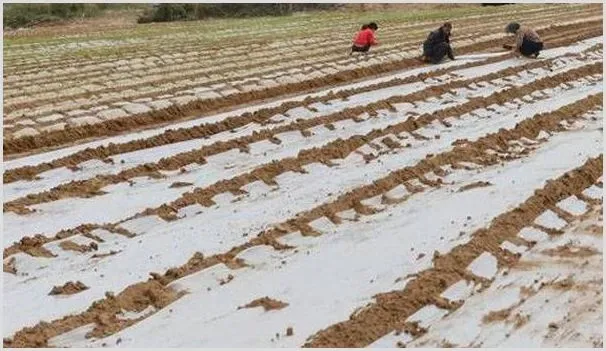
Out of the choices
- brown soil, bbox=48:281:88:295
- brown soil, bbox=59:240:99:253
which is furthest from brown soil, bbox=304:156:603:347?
brown soil, bbox=59:240:99:253

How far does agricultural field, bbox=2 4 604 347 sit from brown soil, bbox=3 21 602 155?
0.03m

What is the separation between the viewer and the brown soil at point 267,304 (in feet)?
16.7

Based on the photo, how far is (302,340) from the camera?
4656 millimetres

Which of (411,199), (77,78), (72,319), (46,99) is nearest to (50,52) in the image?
(77,78)

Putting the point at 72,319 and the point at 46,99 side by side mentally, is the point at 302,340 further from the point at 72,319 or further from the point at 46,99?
the point at 46,99

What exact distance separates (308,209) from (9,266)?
236 centimetres

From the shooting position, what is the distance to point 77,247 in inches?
242

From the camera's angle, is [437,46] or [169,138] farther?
[437,46]

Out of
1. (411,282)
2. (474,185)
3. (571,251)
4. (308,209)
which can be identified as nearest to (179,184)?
(308,209)

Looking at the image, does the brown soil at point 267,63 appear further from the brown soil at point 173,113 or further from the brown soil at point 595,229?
the brown soil at point 595,229

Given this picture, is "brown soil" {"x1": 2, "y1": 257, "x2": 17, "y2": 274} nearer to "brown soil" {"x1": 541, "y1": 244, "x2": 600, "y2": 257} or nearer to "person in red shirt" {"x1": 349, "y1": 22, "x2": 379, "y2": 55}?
"brown soil" {"x1": 541, "y1": 244, "x2": 600, "y2": 257}

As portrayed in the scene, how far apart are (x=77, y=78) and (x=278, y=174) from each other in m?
7.52

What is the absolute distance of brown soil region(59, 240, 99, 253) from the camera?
6.10 meters

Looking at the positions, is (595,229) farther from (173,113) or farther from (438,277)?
(173,113)
